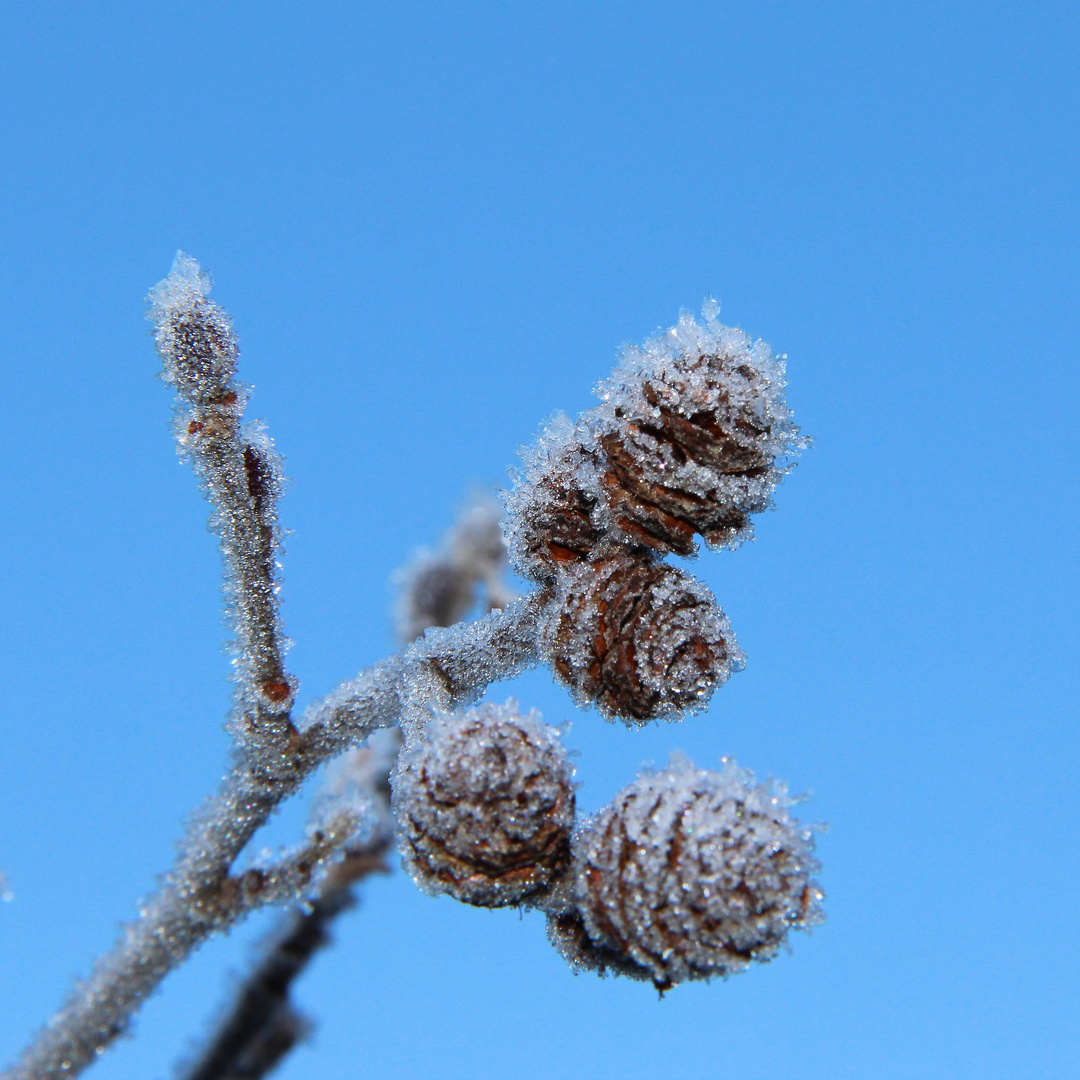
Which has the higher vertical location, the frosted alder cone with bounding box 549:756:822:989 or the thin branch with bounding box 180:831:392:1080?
the frosted alder cone with bounding box 549:756:822:989

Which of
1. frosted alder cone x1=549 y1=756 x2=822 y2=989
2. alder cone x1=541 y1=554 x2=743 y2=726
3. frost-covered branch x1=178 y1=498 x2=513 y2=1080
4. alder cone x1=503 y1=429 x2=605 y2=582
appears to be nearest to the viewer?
frosted alder cone x1=549 y1=756 x2=822 y2=989

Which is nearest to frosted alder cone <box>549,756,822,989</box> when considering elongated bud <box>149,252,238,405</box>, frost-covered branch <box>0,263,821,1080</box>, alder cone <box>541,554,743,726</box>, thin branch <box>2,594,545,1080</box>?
frost-covered branch <box>0,263,821,1080</box>

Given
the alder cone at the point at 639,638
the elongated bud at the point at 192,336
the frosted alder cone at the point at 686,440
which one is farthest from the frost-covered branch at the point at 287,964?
the elongated bud at the point at 192,336

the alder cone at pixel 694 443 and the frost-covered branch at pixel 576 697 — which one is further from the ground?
the alder cone at pixel 694 443

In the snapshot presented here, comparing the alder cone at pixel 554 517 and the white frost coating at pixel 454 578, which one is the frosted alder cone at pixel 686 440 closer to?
the alder cone at pixel 554 517

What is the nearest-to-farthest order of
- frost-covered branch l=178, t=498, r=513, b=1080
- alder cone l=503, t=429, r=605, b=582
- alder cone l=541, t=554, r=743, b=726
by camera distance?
alder cone l=541, t=554, r=743, b=726 < alder cone l=503, t=429, r=605, b=582 < frost-covered branch l=178, t=498, r=513, b=1080

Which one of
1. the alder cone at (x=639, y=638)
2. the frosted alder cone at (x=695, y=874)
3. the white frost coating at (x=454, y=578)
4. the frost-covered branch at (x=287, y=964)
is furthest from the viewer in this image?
the white frost coating at (x=454, y=578)

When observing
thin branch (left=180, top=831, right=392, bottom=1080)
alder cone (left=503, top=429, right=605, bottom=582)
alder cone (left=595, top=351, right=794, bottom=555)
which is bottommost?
thin branch (left=180, top=831, right=392, bottom=1080)

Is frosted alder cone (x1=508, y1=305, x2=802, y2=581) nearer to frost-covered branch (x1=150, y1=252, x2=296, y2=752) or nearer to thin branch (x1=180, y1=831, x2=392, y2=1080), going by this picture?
frost-covered branch (x1=150, y1=252, x2=296, y2=752)
